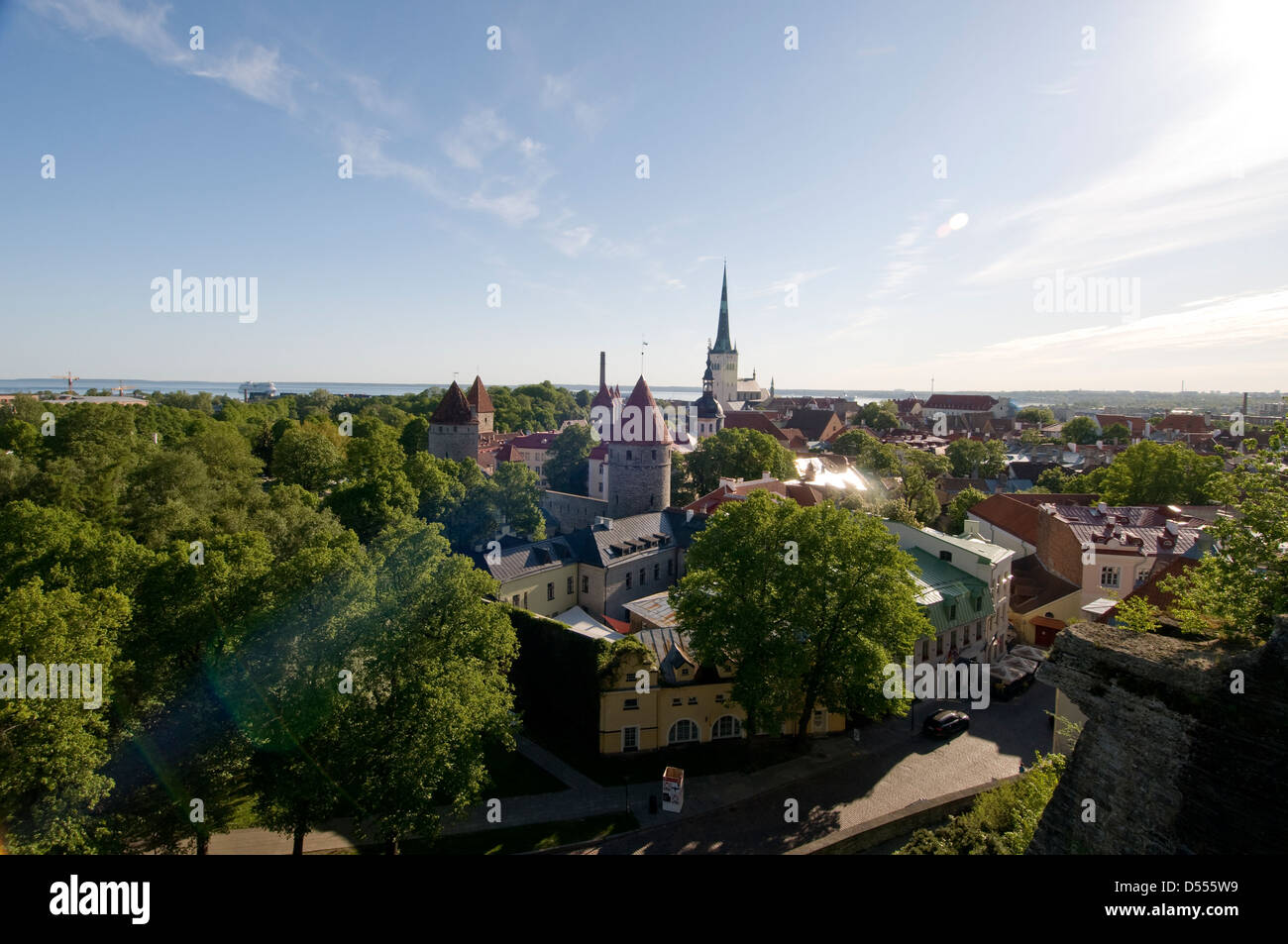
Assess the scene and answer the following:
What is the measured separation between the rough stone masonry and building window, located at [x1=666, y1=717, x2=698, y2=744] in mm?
14361

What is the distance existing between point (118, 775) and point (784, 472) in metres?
45.9

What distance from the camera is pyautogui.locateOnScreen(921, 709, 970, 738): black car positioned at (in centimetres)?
2184

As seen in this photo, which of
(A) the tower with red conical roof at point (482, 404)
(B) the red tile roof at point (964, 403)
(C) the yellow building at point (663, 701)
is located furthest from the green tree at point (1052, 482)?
(B) the red tile roof at point (964, 403)

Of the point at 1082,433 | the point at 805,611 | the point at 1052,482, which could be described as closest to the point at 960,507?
the point at 1052,482

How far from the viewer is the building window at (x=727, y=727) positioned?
72.6ft

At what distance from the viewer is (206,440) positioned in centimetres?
4275

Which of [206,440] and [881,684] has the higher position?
[206,440]

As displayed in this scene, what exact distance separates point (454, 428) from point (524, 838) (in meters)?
41.5

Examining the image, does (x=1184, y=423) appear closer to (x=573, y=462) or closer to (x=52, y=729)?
(x=573, y=462)

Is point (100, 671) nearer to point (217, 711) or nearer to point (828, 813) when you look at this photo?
point (217, 711)

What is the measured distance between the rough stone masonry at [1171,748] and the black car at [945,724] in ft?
49.3

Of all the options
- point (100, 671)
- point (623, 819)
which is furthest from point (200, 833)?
point (623, 819)

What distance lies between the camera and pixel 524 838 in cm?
1681

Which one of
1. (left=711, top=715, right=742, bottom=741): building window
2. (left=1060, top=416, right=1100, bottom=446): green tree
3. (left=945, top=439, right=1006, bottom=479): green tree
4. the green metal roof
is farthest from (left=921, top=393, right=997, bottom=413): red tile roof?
(left=711, top=715, right=742, bottom=741): building window
